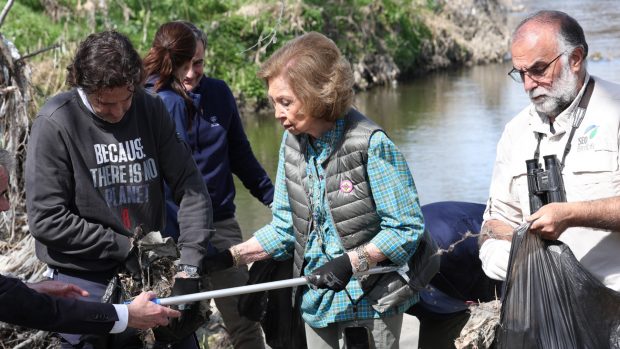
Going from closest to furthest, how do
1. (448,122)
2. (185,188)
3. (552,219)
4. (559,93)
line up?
(552,219), (559,93), (185,188), (448,122)

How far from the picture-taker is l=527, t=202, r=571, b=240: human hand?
303 cm

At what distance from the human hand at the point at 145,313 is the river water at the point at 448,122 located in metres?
4.74

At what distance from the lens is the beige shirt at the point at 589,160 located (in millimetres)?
3176

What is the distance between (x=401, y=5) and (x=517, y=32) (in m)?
13.1

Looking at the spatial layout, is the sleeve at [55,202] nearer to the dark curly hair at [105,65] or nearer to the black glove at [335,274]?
the dark curly hair at [105,65]

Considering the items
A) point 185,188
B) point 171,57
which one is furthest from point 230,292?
point 171,57

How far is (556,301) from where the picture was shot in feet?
10.4

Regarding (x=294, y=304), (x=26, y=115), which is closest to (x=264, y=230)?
(x=294, y=304)

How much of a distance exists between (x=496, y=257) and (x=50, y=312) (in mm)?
1521

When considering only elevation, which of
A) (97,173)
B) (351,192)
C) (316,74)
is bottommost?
(351,192)

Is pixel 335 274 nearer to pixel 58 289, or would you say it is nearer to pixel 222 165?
pixel 58 289

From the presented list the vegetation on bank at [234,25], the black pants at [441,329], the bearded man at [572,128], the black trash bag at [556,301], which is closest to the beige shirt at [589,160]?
the bearded man at [572,128]

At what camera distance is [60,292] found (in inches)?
130

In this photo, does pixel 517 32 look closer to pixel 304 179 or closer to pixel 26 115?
pixel 304 179
